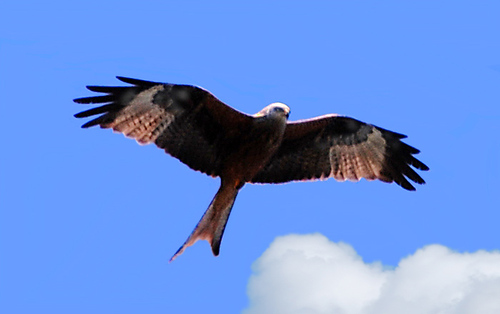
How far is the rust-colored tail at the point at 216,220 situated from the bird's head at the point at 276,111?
103 centimetres

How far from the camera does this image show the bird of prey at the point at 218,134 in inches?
441

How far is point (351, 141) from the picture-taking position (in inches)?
494

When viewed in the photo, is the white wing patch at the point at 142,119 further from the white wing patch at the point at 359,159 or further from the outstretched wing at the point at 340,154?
the white wing patch at the point at 359,159

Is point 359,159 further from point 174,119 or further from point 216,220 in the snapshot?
point 174,119

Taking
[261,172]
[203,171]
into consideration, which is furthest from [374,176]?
[203,171]

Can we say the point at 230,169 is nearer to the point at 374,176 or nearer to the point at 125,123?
the point at 125,123

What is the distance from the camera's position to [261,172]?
12141 millimetres

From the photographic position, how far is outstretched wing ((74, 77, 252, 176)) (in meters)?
11.2

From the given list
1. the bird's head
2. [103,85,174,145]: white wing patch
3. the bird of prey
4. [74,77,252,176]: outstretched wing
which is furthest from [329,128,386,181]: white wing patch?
[103,85,174,145]: white wing patch

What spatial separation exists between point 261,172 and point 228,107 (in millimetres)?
1262

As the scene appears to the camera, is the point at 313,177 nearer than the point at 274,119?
No

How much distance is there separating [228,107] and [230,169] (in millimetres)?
783

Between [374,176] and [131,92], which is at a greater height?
[374,176]

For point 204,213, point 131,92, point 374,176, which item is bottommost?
point 204,213
